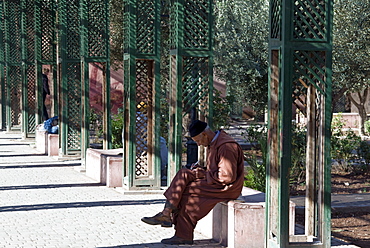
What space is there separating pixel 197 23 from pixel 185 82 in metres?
0.83

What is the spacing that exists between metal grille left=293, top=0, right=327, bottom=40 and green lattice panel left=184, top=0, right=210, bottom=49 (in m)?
3.79

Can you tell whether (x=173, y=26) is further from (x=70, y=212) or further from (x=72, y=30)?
(x=72, y=30)

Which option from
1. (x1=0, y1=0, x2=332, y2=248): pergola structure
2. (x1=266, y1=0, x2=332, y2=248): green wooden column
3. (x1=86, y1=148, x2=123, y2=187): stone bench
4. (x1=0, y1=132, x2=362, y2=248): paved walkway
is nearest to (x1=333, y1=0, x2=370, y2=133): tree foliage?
(x1=0, y1=0, x2=332, y2=248): pergola structure

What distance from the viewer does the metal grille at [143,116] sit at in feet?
38.5

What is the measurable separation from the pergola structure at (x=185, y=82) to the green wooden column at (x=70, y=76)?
0.07 ft

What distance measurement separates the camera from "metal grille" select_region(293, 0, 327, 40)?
6.73 meters

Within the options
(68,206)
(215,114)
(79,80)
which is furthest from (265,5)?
(68,206)

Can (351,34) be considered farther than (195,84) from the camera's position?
Yes

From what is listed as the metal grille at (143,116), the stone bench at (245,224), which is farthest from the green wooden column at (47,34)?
the stone bench at (245,224)

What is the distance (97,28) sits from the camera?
1478 centimetres

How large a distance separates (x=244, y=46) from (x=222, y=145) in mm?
12169

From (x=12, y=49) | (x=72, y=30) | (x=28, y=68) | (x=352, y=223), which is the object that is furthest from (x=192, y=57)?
(x=12, y=49)

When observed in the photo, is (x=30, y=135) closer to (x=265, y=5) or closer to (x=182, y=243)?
(x=265, y=5)

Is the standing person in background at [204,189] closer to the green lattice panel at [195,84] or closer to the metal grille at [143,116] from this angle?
the green lattice panel at [195,84]
